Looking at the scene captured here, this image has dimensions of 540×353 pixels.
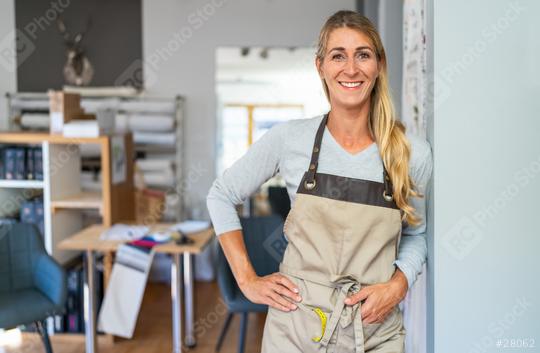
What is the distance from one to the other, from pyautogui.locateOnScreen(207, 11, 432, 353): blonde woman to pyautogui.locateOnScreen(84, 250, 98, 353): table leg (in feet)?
7.42

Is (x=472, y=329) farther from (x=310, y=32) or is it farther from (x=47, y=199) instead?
(x=310, y=32)

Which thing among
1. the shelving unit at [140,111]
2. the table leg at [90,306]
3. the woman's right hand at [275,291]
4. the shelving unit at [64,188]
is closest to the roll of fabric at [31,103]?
the shelving unit at [140,111]

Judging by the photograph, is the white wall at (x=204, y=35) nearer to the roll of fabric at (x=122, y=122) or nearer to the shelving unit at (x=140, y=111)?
the shelving unit at (x=140, y=111)

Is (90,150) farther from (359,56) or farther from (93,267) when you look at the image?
(359,56)

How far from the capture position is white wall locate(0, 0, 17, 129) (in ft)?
20.5

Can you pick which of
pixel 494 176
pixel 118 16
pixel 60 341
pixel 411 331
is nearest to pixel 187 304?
pixel 60 341

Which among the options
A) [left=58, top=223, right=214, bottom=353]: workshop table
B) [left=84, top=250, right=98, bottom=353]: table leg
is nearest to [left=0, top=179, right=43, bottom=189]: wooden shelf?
[left=58, top=223, right=214, bottom=353]: workshop table

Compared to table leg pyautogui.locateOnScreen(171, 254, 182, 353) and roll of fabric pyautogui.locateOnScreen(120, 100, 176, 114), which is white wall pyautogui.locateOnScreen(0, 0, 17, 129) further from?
table leg pyautogui.locateOnScreen(171, 254, 182, 353)

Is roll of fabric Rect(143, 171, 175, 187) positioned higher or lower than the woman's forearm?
lower

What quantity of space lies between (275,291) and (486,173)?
2.25ft

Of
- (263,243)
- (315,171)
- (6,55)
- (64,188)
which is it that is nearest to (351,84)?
(315,171)

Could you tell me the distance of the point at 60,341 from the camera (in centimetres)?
421

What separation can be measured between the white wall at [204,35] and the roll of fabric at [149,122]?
1.32ft

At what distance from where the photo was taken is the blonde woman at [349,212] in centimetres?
161
